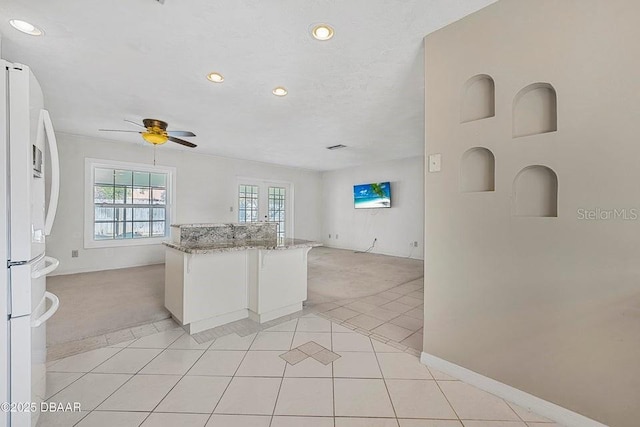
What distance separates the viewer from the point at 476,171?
1793mm

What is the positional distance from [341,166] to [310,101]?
4.33 metres

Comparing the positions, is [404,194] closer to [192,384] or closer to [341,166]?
[341,166]

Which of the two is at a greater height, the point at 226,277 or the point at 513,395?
the point at 226,277

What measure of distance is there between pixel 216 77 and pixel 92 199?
393cm

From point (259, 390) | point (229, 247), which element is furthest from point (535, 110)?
point (229, 247)

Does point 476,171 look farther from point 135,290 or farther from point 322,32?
point 135,290

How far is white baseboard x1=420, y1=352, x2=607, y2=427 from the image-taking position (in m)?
1.38

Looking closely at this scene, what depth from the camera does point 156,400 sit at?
5.16 feet

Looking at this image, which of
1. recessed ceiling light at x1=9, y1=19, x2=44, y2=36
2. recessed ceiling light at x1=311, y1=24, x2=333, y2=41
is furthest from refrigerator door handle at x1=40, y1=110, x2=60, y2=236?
recessed ceiling light at x1=311, y1=24, x2=333, y2=41

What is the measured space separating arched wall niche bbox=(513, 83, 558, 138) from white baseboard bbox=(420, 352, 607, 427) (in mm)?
1510

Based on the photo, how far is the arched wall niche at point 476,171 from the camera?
1.76 metres

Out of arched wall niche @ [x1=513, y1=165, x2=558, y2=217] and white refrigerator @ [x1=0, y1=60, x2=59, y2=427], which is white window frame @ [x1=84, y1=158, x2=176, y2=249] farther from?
arched wall niche @ [x1=513, y1=165, x2=558, y2=217]

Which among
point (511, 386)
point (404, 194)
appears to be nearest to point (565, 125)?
point (511, 386)

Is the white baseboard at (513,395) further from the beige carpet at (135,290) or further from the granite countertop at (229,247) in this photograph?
the beige carpet at (135,290)
